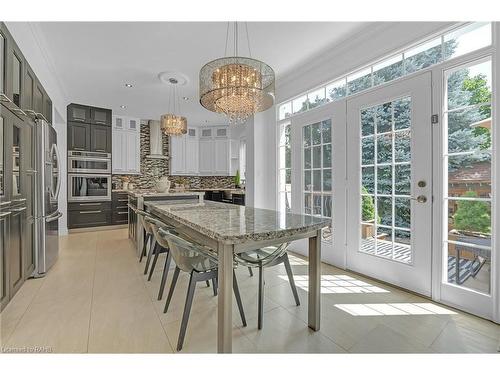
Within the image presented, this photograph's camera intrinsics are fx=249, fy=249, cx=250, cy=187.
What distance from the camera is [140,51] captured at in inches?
122

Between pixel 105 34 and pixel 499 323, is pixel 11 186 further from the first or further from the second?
pixel 499 323

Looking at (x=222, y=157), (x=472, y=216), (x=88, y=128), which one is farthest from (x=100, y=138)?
(x=472, y=216)

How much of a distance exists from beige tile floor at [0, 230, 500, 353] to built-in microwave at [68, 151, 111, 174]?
3029 mm

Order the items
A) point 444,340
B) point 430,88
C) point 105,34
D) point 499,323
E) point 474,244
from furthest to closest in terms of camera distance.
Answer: point 105,34 < point 430,88 < point 474,244 < point 499,323 < point 444,340

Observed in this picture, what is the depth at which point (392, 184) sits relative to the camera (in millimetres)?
2562

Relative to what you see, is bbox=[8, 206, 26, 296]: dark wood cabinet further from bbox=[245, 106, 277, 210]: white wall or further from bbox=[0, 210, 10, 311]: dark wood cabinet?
bbox=[245, 106, 277, 210]: white wall

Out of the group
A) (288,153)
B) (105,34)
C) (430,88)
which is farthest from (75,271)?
(430,88)

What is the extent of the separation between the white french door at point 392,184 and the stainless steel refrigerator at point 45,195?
11.2 ft

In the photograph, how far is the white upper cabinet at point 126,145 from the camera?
19.2 ft

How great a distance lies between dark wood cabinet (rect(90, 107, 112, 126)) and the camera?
5358 mm

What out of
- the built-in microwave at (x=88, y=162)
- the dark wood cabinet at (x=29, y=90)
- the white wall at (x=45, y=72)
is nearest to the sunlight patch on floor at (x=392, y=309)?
the dark wood cabinet at (x=29, y=90)

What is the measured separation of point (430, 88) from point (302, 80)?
1744mm

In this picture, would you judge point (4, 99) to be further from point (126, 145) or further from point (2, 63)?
point (126, 145)
